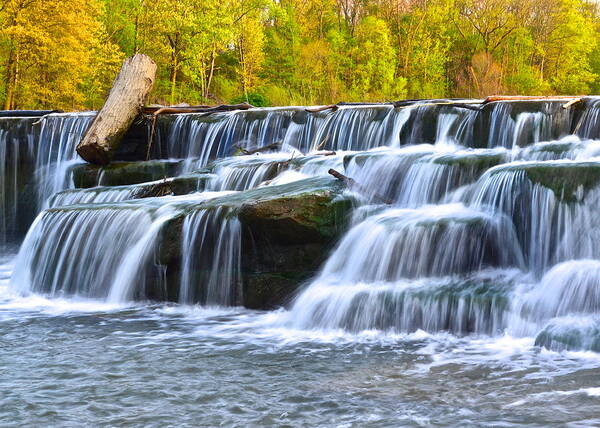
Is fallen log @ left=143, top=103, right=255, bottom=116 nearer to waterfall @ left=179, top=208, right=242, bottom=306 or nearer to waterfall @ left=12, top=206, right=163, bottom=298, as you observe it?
waterfall @ left=12, top=206, right=163, bottom=298

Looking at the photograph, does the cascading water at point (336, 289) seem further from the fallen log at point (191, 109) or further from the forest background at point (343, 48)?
the forest background at point (343, 48)

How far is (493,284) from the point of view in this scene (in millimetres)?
7902

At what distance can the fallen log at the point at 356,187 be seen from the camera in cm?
998

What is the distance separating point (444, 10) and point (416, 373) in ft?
170

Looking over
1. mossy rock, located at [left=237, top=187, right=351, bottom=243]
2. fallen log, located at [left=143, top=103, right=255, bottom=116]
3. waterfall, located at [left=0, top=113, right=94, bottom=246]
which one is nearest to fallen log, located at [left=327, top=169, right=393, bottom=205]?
mossy rock, located at [left=237, top=187, right=351, bottom=243]

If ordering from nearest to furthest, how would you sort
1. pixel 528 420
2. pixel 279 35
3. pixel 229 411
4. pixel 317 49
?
pixel 528 420, pixel 229 411, pixel 317 49, pixel 279 35

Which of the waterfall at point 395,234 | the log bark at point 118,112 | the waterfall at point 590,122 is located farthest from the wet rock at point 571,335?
the log bark at point 118,112

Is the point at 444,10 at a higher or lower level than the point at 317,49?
higher

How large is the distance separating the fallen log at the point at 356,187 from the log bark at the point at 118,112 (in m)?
6.62

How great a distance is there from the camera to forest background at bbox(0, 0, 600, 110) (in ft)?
125

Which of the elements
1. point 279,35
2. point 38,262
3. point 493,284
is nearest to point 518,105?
point 493,284

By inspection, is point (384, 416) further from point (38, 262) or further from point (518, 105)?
point (518, 105)

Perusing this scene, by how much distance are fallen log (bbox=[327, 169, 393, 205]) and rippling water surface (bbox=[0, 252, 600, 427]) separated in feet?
8.22

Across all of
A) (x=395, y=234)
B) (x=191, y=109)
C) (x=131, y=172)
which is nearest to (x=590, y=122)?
(x=395, y=234)
